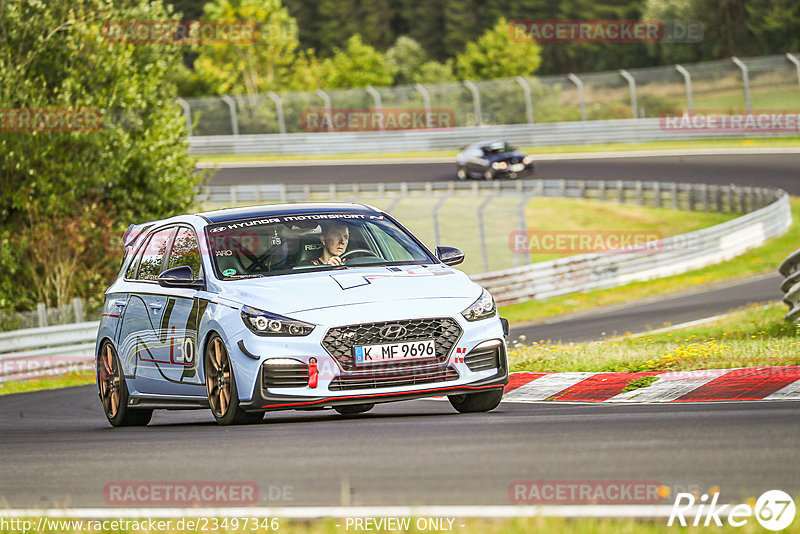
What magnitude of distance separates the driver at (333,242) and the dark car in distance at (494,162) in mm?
36885

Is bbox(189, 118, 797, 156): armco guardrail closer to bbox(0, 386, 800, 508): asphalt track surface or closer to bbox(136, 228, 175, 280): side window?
bbox(136, 228, 175, 280): side window

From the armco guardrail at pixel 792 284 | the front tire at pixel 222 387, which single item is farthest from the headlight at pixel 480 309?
the armco guardrail at pixel 792 284

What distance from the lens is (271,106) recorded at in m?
57.7

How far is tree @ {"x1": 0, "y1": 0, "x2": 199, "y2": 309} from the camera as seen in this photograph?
84.2 ft

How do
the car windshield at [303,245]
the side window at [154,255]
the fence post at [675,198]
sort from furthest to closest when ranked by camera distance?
the fence post at [675,198], the side window at [154,255], the car windshield at [303,245]

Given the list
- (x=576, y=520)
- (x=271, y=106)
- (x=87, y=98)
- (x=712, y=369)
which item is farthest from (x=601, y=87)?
(x=576, y=520)

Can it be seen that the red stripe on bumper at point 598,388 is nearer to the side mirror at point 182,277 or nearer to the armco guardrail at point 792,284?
the side mirror at point 182,277

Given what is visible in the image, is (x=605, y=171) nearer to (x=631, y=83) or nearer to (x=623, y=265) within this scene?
(x=631, y=83)

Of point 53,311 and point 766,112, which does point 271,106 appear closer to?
point 766,112

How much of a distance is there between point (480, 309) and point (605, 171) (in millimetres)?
38939

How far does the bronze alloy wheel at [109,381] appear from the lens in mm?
10367

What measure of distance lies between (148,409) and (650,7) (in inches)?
3425

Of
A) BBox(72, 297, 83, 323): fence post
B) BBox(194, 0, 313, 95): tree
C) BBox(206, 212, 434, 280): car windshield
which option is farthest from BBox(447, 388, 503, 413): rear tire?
BBox(194, 0, 313, 95): tree

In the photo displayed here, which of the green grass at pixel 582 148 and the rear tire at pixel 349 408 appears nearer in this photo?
the rear tire at pixel 349 408
